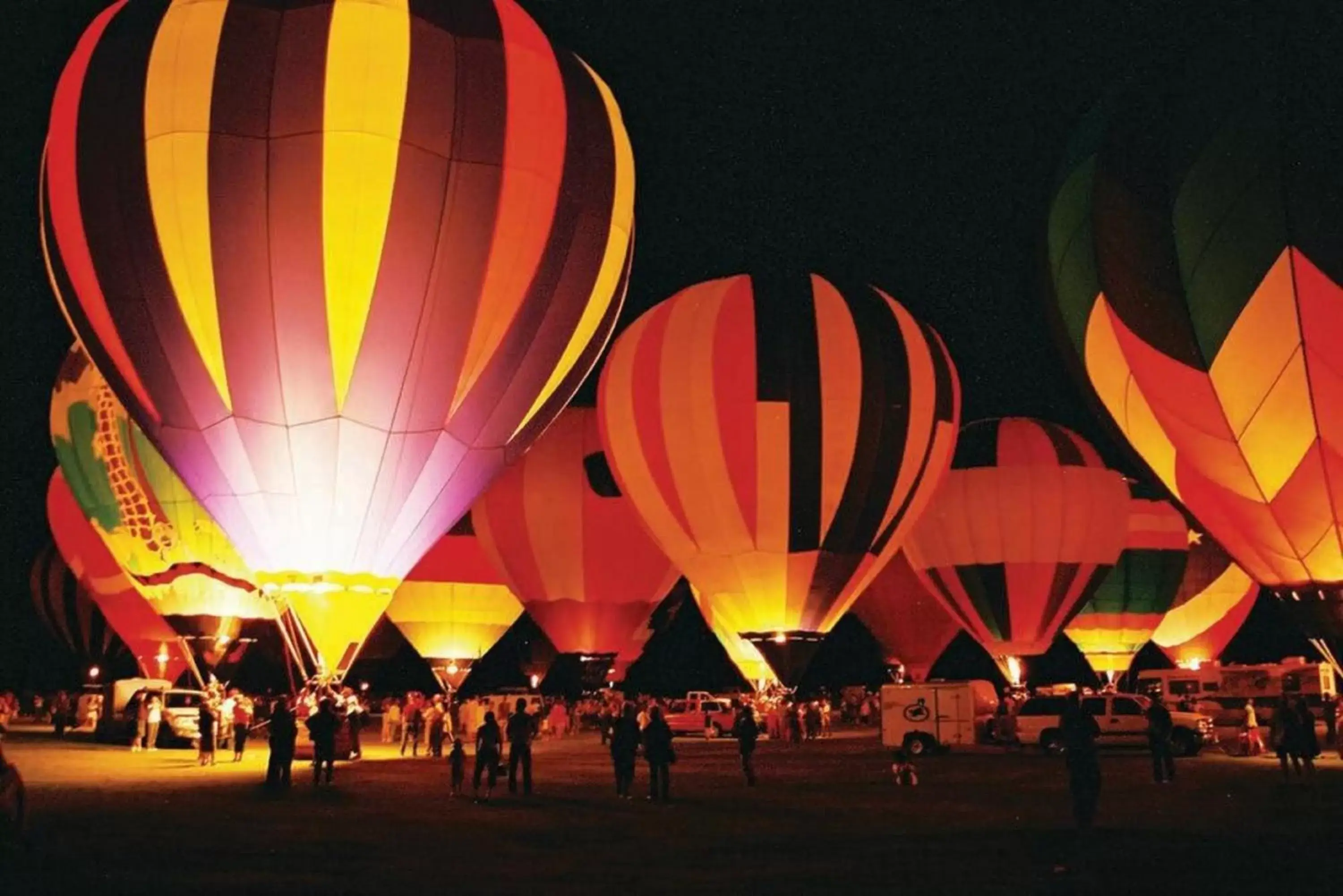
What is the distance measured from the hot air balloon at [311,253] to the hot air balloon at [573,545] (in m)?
11.1

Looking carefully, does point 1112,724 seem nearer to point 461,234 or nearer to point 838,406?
point 838,406

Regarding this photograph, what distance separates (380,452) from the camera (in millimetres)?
14859

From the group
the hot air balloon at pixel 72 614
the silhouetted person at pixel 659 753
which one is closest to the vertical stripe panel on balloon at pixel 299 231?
the silhouetted person at pixel 659 753

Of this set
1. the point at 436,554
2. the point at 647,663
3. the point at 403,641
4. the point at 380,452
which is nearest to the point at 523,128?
the point at 380,452

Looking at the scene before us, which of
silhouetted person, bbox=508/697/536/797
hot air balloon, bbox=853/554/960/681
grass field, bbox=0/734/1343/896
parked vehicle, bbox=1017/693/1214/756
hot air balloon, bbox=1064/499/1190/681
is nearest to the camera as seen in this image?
grass field, bbox=0/734/1343/896

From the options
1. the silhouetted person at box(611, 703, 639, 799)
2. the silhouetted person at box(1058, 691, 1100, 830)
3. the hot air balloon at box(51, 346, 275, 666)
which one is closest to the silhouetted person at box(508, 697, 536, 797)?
the silhouetted person at box(611, 703, 639, 799)

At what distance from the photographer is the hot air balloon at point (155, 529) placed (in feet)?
80.7

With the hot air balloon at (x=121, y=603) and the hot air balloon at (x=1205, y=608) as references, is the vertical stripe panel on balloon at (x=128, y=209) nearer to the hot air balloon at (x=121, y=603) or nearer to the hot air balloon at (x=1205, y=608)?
the hot air balloon at (x=121, y=603)

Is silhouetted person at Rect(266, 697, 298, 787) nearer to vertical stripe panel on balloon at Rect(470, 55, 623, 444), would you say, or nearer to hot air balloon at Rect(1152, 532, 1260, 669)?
vertical stripe panel on balloon at Rect(470, 55, 623, 444)

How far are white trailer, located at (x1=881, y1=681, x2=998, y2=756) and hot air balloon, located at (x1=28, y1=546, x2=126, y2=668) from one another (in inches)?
1192

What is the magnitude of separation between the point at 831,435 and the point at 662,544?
10.9ft

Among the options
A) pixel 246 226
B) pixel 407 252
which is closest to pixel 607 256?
pixel 407 252

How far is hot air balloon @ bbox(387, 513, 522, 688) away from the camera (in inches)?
1176

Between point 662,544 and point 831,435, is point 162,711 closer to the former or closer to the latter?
point 662,544
